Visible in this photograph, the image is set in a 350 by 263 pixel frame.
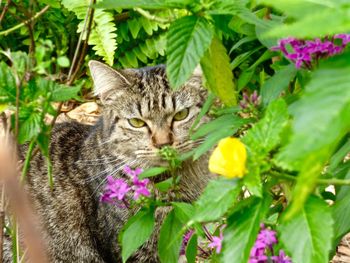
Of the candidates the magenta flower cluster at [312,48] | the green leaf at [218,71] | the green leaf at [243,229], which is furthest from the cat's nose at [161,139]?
the green leaf at [243,229]

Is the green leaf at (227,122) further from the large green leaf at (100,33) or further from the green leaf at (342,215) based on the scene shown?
the large green leaf at (100,33)

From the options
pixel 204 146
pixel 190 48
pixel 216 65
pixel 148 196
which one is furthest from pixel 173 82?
pixel 148 196

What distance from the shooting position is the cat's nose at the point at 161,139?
3131 mm

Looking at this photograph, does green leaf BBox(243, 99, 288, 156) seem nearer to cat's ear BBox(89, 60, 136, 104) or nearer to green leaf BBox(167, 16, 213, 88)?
green leaf BBox(167, 16, 213, 88)

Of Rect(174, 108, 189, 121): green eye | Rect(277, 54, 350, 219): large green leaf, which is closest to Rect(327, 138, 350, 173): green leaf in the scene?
Rect(277, 54, 350, 219): large green leaf

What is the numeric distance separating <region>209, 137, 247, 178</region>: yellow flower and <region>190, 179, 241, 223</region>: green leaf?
0.28 ft

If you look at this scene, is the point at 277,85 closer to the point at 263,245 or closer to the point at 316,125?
the point at 263,245

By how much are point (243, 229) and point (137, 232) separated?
68cm

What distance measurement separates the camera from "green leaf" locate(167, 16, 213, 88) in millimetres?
1413

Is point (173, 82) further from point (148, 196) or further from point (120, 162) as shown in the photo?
point (120, 162)

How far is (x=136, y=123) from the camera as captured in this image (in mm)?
3309

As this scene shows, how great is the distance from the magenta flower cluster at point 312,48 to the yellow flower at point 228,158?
39 cm

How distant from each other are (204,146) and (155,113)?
1.70m

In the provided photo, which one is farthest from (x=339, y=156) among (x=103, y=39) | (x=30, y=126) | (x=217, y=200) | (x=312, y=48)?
(x=103, y=39)
